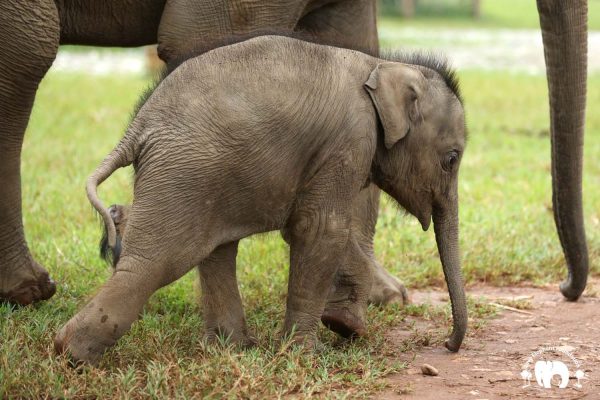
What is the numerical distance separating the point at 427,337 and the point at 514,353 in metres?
0.36

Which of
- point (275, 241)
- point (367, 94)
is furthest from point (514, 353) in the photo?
point (275, 241)

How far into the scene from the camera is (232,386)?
3658 millimetres

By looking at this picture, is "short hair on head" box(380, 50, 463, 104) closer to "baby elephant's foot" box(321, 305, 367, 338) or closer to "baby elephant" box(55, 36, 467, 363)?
"baby elephant" box(55, 36, 467, 363)

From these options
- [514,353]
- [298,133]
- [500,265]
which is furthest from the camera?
[500,265]

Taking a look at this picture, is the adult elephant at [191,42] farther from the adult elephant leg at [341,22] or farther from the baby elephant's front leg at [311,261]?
the baby elephant's front leg at [311,261]

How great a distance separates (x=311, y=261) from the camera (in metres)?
4.04

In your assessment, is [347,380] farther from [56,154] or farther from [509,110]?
[509,110]

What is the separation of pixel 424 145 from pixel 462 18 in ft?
98.2

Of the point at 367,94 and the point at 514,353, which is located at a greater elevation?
the point at 367,94

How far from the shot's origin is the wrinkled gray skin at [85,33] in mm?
4203

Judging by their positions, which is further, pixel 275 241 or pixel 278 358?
pixel 275 241

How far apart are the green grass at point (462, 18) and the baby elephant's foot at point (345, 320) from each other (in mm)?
24441

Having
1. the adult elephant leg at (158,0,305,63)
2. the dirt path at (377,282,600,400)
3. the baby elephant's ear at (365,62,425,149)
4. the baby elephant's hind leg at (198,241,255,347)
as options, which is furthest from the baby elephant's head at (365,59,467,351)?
the baby elephant's hind leg at (198,241,255,347)

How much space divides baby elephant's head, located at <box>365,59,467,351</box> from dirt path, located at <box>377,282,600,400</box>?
0.60ft
